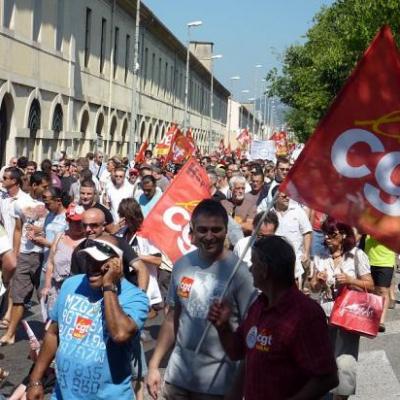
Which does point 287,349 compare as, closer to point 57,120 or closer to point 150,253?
point 150,253

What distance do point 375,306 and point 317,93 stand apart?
38095mm

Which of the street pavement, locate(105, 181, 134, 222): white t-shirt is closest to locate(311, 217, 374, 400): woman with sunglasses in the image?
the street pavement

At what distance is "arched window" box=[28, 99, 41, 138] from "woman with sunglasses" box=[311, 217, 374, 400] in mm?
19938

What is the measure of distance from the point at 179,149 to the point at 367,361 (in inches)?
539

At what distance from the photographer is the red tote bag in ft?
21.8

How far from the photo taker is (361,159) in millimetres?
4656

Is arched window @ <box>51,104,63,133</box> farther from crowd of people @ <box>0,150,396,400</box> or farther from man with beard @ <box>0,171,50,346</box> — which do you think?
crowd of people @ <box>0,150,396,400</box>

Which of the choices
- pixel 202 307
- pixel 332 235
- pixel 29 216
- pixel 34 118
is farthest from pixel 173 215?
pixel 34 118

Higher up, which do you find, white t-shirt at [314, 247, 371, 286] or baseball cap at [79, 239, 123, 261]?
baseball cap at [79, 239, 123, 261]

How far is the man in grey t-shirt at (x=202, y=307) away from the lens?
16.2 ft

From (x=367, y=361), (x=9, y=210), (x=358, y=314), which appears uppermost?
(x=9, y=210)

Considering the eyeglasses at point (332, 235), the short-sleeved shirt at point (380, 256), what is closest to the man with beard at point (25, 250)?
the eyeglasses at point (332, 235)

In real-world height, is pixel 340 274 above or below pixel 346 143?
below

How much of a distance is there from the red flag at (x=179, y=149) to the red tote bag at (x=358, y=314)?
1511cm
